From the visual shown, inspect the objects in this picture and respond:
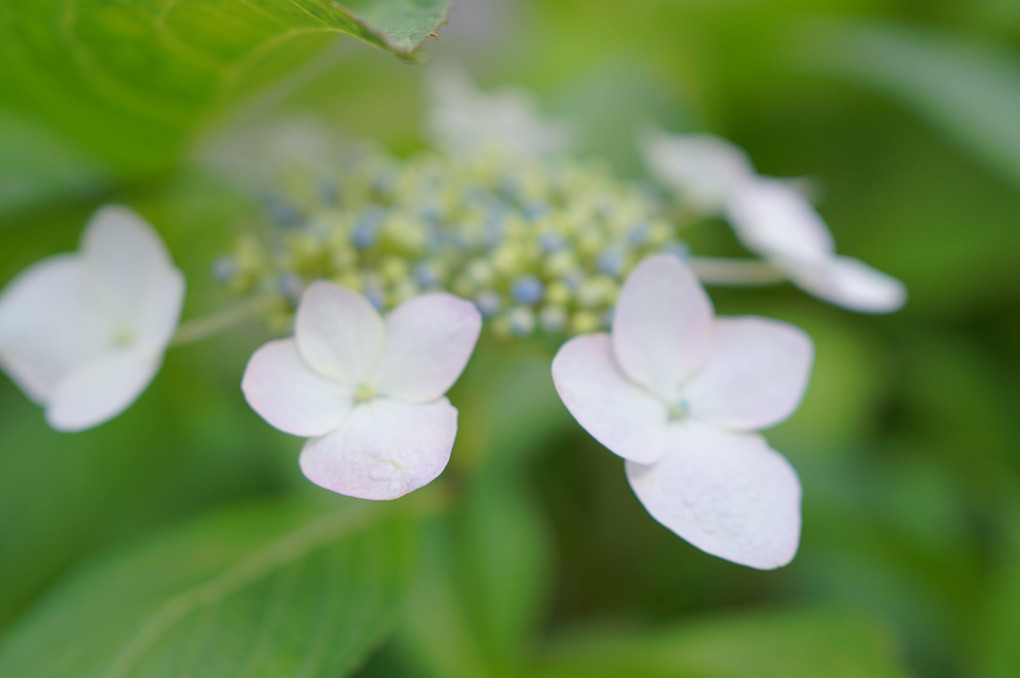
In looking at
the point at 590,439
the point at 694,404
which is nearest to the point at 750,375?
the point at 694,404

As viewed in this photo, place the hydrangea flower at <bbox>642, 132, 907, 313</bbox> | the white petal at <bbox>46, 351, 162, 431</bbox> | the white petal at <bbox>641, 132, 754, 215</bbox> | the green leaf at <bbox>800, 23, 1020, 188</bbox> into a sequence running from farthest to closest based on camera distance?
the green leaf at <bbox>800, 23, 1020, 188</bbox>, the white petal at <bbox>641, 132, 754, 215</bbox>, the hydrangea flower at <bbox>642, 132, 907, 313</bbox>, the white petal at <bbox>46, 351, 162, 431</bbox>

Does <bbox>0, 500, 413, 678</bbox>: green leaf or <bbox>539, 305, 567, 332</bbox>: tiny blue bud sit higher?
<bbox>539, 305, 567, 332</bbox>: tiny blue bud

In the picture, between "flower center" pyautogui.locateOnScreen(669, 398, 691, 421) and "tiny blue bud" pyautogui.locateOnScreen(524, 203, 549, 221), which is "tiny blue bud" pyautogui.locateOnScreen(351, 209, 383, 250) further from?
"flower center" pyautogui.locateOnScreen(669, 398, 691, 421)

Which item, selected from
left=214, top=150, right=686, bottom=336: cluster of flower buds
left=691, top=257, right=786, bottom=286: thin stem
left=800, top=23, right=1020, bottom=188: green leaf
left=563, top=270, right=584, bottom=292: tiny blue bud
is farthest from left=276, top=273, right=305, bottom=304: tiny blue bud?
left=800, top=23, right=1020, bottom=188: green leaf

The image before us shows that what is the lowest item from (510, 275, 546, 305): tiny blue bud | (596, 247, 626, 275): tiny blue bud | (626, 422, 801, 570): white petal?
(510, 275, 546, 305): tiny blue bud

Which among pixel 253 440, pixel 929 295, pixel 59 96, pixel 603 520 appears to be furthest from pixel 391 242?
pixel 929 295

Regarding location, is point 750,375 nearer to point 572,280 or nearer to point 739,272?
point 572,280

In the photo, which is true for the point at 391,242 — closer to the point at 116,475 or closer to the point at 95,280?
the point at 95,280

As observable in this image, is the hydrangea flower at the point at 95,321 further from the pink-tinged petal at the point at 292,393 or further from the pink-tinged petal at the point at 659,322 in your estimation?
the pink-tinged petal at the point at 659,322
